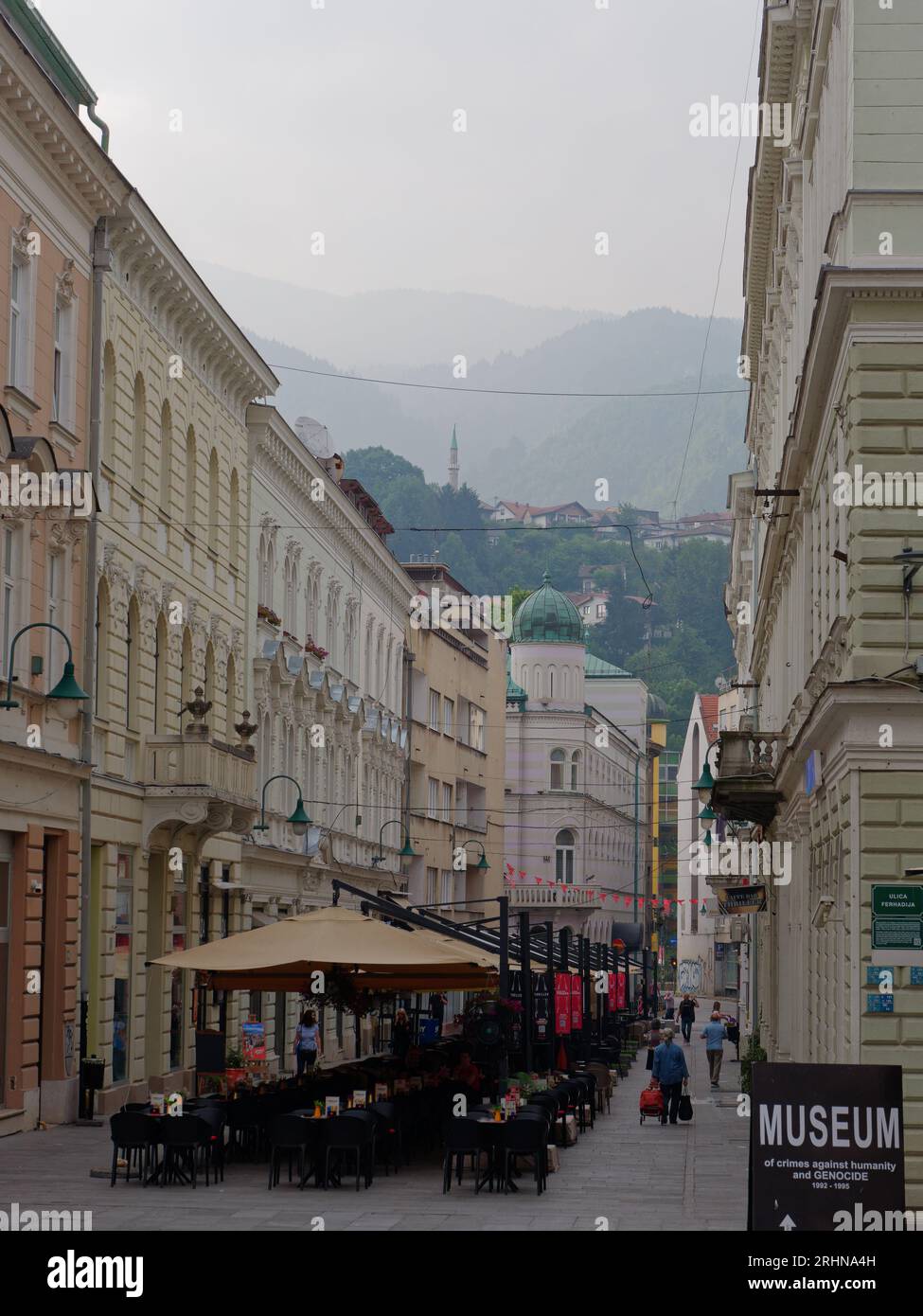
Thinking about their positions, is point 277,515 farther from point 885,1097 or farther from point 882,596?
point 885,1097

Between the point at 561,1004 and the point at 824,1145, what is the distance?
21.6m

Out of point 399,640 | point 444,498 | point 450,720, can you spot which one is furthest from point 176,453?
point 444,498

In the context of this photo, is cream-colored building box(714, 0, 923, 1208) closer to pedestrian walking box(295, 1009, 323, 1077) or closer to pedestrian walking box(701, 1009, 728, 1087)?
pedestrian walking box(295, 1009, 323, 1077)

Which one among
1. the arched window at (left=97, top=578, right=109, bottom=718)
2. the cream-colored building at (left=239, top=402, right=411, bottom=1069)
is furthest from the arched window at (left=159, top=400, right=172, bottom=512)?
the cream-colored building at (left=239, top=402, right=411, bottom=1069)

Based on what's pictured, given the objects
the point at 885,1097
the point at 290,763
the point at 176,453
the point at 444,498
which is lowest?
the point at 885,1097

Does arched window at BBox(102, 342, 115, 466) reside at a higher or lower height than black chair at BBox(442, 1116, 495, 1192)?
higher

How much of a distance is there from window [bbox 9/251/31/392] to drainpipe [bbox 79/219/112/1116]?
7.78 ft

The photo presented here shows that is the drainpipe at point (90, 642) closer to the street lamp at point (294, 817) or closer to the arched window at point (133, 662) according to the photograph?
the arched window at point (133, 662)

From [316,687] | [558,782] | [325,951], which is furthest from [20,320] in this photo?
[558,782]

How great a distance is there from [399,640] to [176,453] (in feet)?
93.4

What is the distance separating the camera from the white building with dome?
98.4 meters

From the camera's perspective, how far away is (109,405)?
100 ft

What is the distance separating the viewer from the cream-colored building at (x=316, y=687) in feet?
139
